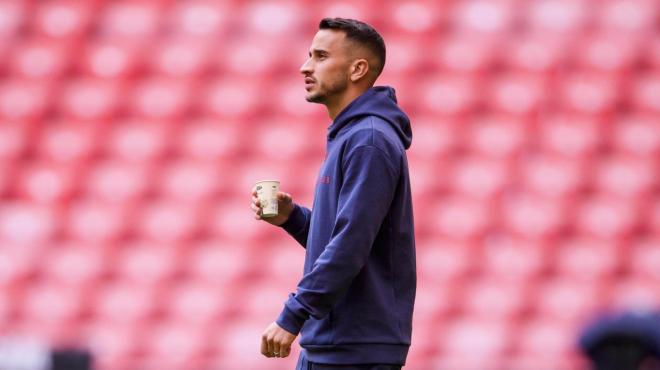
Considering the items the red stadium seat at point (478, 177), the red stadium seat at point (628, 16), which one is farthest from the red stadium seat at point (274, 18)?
the red stadium seat at point (628, 16)

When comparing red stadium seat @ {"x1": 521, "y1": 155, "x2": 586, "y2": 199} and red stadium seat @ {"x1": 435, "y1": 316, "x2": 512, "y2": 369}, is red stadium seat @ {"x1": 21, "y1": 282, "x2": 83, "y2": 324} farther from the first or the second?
red stadium seat @ {"x1": 521, "y1": 155, "x2": 586, "y2": 199}

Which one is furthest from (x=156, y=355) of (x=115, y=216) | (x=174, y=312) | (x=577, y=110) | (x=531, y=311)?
(x=577, y=110)

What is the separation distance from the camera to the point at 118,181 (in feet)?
16.5

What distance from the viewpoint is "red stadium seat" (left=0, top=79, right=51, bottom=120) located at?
5082 millimetres

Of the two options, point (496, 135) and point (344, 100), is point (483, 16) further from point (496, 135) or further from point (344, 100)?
point (344, 100)

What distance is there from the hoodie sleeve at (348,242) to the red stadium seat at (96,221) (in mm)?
3330

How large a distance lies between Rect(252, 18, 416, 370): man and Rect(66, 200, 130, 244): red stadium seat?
3205 mm

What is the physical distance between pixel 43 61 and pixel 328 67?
3.52m

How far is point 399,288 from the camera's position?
5.85 feet

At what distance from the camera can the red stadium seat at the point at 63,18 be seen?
5.16 meters

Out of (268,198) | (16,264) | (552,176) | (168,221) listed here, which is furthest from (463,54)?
(268,198)

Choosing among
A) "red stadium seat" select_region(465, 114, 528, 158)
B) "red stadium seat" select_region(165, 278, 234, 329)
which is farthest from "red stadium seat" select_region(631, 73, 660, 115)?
"red stadium seat" select_region(165, 278, 234, 329)

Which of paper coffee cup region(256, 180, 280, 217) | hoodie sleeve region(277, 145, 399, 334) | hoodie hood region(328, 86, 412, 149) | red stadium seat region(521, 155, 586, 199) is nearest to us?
hoodie sleeve region(277, 145, 399, 334)

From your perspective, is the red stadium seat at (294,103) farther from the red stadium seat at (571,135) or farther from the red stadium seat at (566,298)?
the red stadium seat at (566,298)
